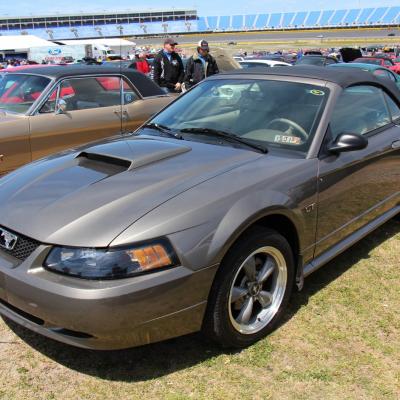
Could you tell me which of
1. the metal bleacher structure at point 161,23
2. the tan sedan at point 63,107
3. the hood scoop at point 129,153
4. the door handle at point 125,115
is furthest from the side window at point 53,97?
the metal bleacher structure at point 161,23

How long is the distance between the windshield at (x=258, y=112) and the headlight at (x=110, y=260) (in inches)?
51.7

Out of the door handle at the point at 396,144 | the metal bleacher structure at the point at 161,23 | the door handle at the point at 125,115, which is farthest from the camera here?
the metal bleacher structure at the point at 161,23

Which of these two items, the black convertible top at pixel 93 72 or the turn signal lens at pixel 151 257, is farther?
the black convertible top at pixel 93 72

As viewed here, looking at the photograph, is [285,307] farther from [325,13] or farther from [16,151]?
[325,13]

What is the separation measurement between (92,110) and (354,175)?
3.84 meters

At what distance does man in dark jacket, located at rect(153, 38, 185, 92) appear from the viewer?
8.81 meters

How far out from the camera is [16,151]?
5.48 meters

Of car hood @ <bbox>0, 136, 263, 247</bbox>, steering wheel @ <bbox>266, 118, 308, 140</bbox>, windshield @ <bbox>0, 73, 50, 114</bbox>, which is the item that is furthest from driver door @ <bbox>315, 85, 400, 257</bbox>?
windshield @ <bbox>0, 73, 50, 114</bbox>

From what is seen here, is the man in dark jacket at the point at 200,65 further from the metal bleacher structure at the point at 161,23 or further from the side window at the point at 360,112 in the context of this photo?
the metal bleacher structure at the point at 161,23

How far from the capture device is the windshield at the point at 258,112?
3307 millimetres

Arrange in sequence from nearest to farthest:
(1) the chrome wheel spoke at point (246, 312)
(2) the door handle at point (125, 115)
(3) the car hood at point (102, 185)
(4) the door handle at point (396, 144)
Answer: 1. (3) the car hood at point (102, 185)
2. (1) the chrome wheel spoke at point (246, 312)
3. (4) the door handle at point (396, 144)
4. (2) the door handle at point (125, 115)

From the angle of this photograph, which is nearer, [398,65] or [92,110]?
[92,110]

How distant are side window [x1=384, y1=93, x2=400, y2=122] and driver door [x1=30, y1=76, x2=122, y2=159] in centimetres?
347

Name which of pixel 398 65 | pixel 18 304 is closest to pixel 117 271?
pixel 18 304
